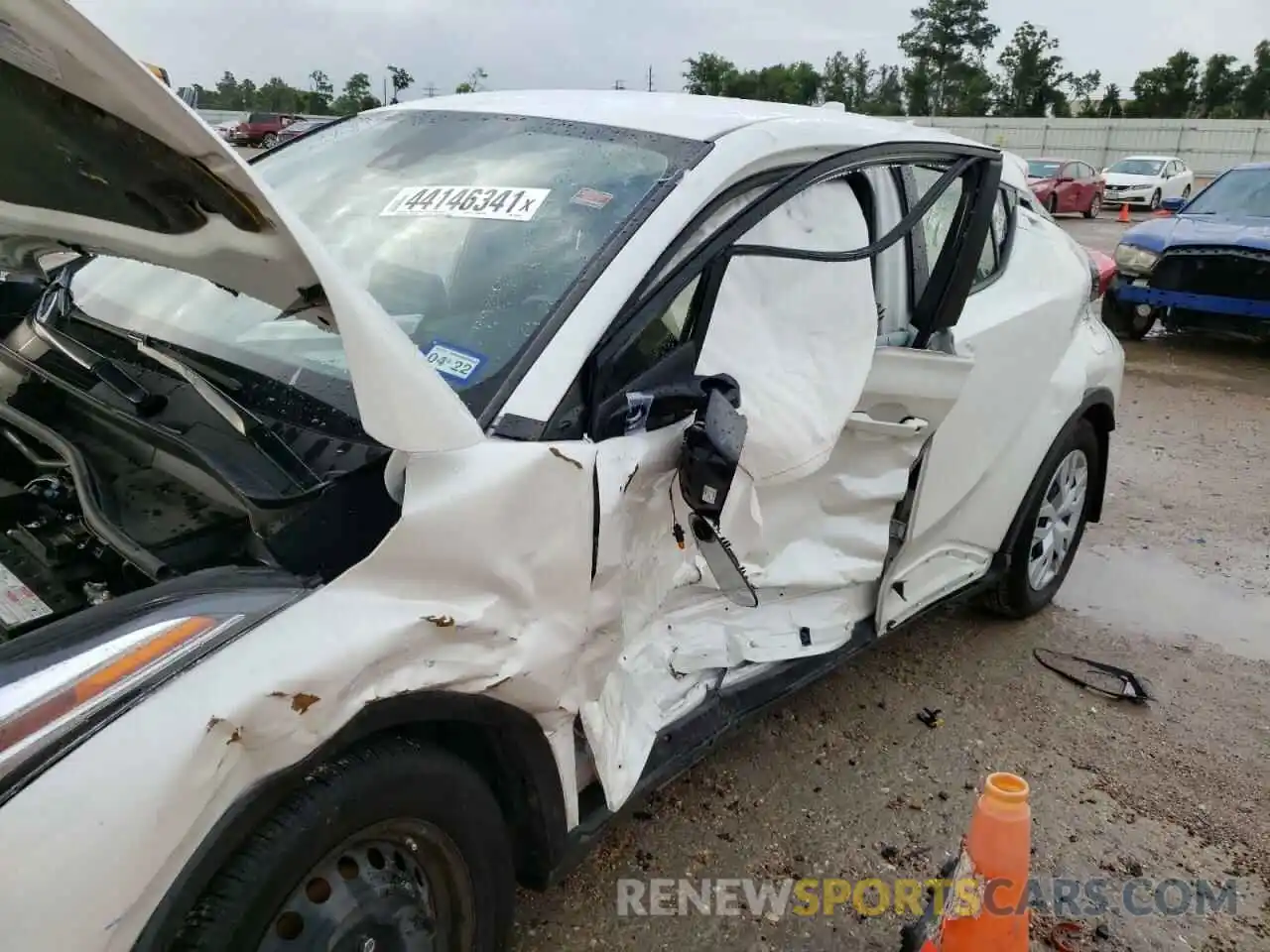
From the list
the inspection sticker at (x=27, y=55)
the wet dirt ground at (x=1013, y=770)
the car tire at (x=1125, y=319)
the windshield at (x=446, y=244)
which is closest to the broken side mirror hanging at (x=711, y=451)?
the windshield at (x=446, y=244)

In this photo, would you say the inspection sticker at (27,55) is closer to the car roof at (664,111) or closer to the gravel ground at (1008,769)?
the car roof at (664,111)

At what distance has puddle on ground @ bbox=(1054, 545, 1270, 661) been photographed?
3.93 metres

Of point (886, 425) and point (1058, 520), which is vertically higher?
point (886, 425)

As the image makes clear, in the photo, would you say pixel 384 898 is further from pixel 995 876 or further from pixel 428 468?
pixel 995 876

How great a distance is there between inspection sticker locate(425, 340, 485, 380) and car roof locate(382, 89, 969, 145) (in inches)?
31.0

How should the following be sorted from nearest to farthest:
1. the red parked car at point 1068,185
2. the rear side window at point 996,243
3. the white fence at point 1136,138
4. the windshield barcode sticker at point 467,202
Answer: the windshield barcode sticker at point 467,202 → the rear side window at point 996,243 → the red parked car at point 1068,185 → the white fence at point 1136,138

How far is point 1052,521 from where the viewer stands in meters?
3.81

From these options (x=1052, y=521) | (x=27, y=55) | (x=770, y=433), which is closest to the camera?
(x=27, y=55)

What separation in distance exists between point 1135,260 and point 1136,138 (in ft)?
110

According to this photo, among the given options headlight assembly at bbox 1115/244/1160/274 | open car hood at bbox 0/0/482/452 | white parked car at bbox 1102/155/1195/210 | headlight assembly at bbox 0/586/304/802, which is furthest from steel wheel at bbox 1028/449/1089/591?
white parked car at bbox 1102/155/1195/210

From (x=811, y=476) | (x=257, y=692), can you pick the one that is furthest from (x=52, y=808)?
(x=811, y=476)

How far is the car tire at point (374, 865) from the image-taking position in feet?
4.55

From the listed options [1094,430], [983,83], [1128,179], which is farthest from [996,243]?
[983,83]

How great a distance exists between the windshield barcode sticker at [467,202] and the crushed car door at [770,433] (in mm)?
419
